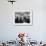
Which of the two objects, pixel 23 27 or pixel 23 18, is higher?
pixel 23 18

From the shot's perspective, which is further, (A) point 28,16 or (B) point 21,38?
(A) point 28,16

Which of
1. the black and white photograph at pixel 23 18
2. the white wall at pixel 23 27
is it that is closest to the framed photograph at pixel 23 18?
the black and white photograph at pixel 23 18

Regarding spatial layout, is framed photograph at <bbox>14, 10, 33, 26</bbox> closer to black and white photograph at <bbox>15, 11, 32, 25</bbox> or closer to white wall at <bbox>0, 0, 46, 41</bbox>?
black and white photograph at <bbox>15, 11, 32, 25</bbox>

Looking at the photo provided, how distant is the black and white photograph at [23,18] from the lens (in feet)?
15.7

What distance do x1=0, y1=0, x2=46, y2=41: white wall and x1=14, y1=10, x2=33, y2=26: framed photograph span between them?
110mm

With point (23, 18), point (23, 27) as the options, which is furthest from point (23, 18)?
point (23, 27)

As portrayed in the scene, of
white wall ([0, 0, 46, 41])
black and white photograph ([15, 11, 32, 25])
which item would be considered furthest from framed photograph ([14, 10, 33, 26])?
white wall ([0, 0, 46, 41])

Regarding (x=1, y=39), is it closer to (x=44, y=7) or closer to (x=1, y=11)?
(x=1, y=11)

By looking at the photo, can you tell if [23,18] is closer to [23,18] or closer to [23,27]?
[23,18]

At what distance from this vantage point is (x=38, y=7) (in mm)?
4789

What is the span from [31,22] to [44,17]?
49 cm

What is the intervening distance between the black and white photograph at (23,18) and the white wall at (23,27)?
0.14 meters

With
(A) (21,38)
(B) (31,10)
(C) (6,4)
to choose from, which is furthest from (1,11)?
(A) (21,38)

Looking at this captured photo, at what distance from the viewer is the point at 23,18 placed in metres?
4.84
